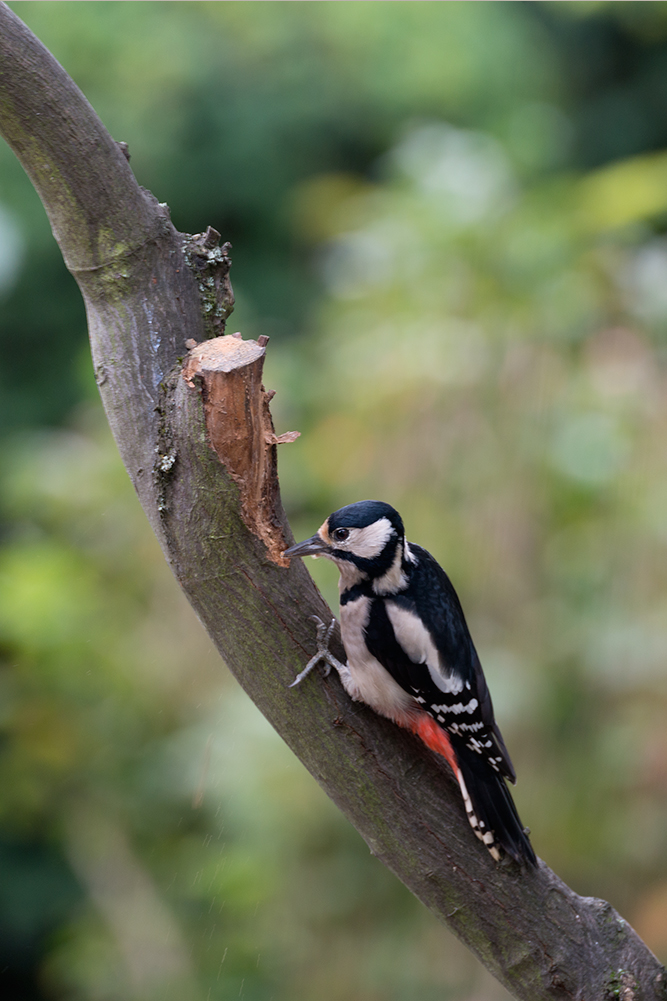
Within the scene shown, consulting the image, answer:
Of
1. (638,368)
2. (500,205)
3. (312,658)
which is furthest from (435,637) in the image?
(500,205)

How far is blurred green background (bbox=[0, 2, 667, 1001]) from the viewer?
3.06 meters

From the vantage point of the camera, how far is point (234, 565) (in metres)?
1.39

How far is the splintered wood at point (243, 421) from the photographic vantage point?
1.33 m

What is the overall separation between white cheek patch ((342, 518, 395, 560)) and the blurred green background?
58.5 inches

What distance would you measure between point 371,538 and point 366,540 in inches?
0.4

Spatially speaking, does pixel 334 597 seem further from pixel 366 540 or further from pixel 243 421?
pixel 243 421

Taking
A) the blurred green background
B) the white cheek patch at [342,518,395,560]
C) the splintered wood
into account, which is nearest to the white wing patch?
the white cheek patch at [342,518,395,560]

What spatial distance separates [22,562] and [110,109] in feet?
7.94

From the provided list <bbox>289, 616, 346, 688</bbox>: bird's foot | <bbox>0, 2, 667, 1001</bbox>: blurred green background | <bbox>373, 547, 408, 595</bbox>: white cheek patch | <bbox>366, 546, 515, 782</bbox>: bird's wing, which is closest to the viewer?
<bbox>289, 616, 346, 688</bbox>: bird's foot

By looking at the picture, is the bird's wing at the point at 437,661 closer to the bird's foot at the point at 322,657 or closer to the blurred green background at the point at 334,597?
the bird's foot at the point at 322,657

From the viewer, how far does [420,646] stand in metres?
1.69

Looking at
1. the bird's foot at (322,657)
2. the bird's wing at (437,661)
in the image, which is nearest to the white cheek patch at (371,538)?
the bird's wing at (437,661)

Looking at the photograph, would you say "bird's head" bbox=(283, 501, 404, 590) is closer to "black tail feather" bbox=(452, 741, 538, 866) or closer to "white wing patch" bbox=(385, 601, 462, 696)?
"white wing patch" bbox=(385, 601, 462, 696)

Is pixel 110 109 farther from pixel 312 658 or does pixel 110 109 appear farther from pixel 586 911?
pixel 586 911
